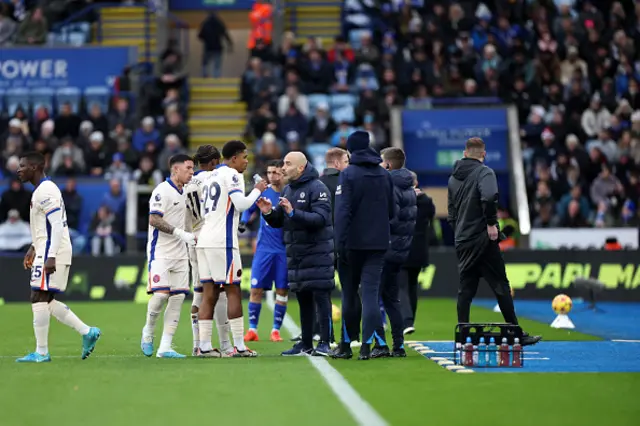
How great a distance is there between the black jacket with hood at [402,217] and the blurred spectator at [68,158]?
15.8 meters

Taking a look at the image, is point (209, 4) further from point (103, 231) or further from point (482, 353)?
point (482, 353)

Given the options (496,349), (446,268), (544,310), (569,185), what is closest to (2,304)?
(446,268)

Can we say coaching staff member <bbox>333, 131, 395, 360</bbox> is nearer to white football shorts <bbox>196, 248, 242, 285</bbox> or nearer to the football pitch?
the football pitch

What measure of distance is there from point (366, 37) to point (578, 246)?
336 inches

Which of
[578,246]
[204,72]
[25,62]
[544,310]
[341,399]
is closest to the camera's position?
[341,399]

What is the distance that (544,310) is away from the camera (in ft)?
73.4

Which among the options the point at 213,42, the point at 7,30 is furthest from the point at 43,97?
the point at 213,42

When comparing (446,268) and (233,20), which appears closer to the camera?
(446,268)

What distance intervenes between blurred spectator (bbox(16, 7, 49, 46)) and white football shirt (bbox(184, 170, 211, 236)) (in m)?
20.9

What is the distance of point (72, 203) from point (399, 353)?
627 inches

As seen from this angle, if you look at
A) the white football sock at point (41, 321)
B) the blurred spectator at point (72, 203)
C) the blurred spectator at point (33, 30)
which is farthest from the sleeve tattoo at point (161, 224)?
the blurred spectator at point (33, 30)

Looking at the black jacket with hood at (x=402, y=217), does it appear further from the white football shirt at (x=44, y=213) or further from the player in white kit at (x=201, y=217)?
the white football shirt at (x=44, y=213)

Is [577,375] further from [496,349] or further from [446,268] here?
[446,268]

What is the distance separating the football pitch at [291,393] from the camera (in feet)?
29.8
